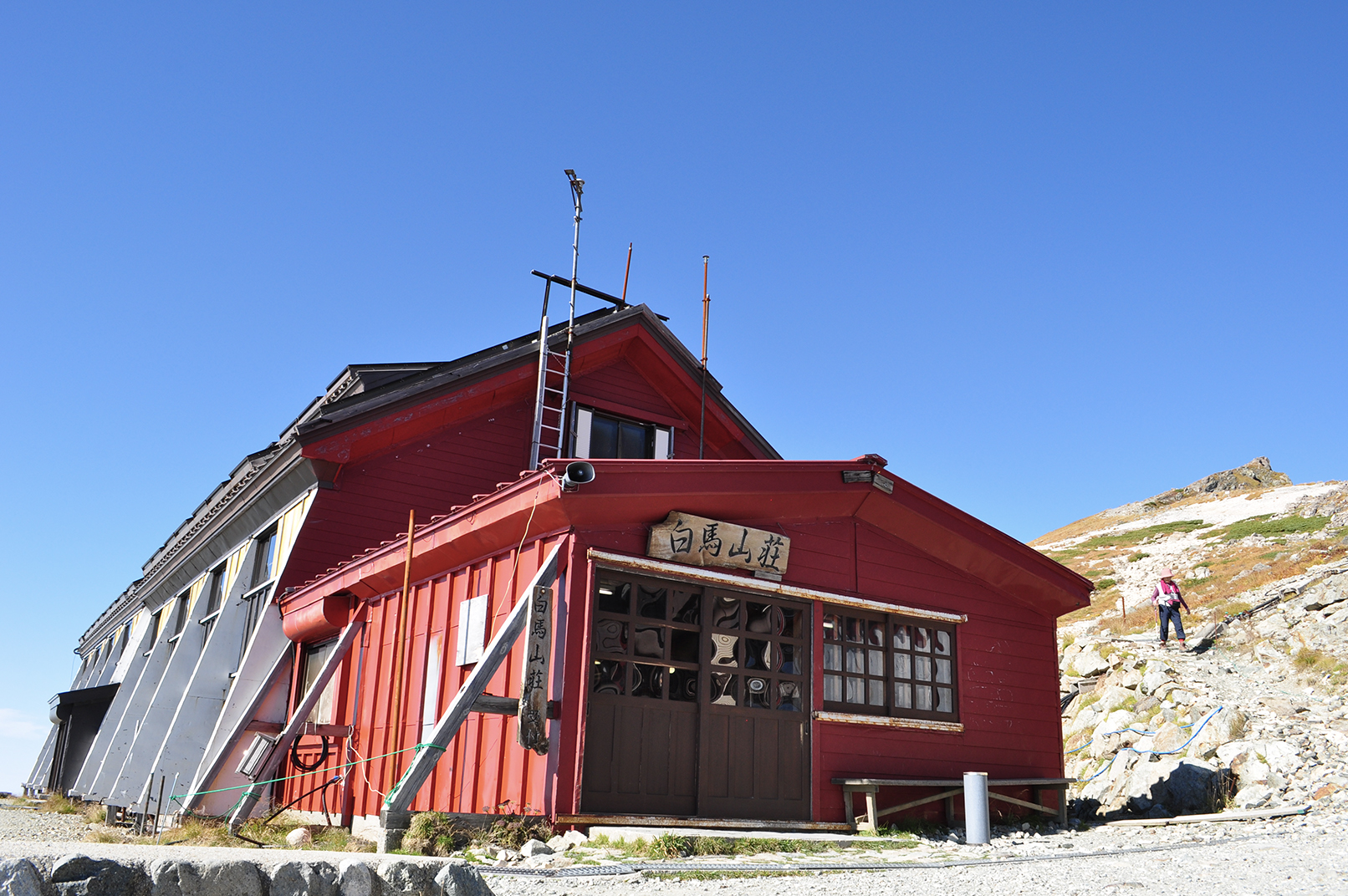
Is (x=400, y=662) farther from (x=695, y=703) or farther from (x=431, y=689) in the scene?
(x=695, y=703)

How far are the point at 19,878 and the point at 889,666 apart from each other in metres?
10.2

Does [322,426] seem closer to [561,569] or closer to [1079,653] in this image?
[561,569]

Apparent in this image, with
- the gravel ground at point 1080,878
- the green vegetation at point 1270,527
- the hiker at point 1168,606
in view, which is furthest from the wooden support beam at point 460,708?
the green vegetation at point 1270,527

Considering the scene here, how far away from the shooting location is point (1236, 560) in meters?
41.7

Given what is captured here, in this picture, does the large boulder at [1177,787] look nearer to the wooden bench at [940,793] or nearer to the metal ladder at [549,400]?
the wooden bench at [940,793]

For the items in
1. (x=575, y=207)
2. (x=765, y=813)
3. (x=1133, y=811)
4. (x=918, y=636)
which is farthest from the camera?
(x=575, y=207)

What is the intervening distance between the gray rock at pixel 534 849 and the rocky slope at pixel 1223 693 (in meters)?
9.79

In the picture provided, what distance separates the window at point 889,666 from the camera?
12281mm

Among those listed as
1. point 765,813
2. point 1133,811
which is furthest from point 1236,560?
point 765,813

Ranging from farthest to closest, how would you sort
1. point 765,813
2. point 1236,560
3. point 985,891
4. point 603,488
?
point 1236,560, point 765,813, point 603,488, point 985,891

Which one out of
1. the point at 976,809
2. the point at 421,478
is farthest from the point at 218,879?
the point at 421,478

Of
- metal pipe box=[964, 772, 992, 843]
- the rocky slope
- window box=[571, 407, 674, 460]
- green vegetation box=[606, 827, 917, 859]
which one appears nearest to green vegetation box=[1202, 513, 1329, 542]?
the rocky slope

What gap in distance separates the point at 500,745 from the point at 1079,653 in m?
18.2

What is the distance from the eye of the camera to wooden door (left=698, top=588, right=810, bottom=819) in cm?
1097
